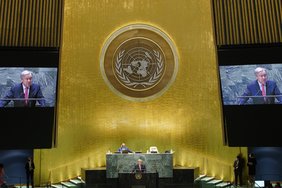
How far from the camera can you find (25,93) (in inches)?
513

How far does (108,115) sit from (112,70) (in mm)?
1760

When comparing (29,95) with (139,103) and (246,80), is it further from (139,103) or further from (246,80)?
(246,80)

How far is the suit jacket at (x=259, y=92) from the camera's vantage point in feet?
42.2

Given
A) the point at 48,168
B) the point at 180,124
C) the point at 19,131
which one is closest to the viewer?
the point at 19,131

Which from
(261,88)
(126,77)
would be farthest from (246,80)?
(126,77)

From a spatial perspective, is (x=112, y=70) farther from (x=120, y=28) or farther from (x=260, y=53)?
(x=260, y=53)

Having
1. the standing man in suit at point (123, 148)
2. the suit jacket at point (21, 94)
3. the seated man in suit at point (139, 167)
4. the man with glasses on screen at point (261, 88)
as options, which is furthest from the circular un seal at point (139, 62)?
the seated man in suit at point (139, 167)

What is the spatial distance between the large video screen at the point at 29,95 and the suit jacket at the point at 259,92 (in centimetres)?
666

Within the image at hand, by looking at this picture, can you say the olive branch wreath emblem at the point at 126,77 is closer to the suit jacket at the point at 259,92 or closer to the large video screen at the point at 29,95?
the large video screen at the point at 29,95

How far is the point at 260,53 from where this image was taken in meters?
13.0

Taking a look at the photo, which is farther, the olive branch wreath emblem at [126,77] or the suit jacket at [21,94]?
the olive branch wreath emblem at [126,77]

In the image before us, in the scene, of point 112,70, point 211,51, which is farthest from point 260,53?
point 112,70

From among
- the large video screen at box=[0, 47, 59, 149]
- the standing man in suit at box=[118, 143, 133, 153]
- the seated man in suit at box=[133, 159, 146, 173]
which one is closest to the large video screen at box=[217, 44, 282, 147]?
the seated man in suit at box=[133, 159, 146, 173]

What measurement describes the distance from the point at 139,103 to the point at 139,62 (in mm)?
1618
